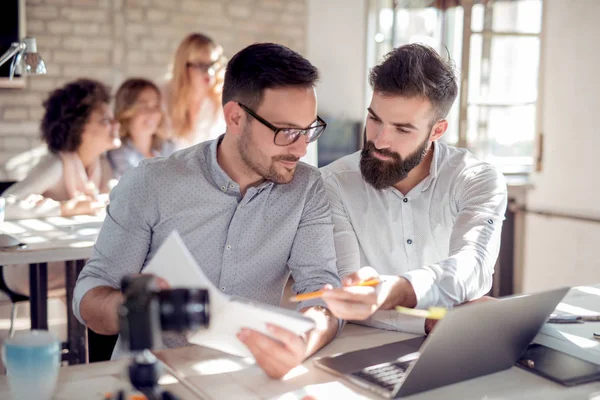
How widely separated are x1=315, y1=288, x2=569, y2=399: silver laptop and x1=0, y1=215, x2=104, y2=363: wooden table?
1436 mm

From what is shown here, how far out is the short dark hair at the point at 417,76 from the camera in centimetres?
191

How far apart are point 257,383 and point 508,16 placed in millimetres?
4230

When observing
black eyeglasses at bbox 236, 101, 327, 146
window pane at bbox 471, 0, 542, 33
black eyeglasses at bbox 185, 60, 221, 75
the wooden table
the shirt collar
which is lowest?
the wooden table

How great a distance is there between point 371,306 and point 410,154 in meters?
0.78

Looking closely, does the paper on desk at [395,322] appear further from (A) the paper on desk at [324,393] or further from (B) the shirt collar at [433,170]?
(B) the shirt collar at [433,170]

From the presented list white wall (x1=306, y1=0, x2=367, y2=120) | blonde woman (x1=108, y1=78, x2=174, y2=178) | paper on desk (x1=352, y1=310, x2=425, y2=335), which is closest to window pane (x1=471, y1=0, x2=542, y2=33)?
white wall (x1=306, y1=0, x2=367, y2=120)

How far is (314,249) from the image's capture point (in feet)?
5.75

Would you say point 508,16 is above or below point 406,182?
above

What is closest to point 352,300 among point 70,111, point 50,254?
point 50,254

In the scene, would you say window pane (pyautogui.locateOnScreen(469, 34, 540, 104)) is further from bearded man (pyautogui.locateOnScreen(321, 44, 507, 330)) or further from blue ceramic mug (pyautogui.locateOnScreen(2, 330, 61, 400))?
blue ceramic mug (pyautogui.locateOnScreen(2, 330, 61, 400))

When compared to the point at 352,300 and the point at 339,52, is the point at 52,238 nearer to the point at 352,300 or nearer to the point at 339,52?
the point at 352,300

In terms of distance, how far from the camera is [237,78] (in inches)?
69.9

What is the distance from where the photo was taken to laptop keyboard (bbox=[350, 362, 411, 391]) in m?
1.21

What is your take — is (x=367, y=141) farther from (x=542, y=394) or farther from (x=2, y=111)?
(x=2, y=111)
